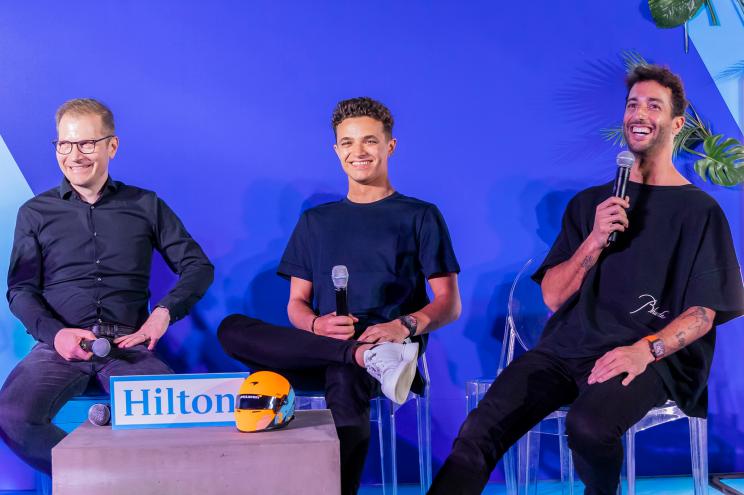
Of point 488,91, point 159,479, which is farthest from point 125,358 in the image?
point 488,91

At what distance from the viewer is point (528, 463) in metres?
3.41

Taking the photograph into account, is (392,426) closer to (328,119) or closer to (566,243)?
(566,243)

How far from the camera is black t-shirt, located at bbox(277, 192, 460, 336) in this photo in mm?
3340

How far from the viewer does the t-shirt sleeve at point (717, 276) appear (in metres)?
2.85

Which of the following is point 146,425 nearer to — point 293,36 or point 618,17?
point 293,36

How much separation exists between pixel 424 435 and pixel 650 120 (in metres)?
1.40

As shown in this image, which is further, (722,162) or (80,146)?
(722,162)

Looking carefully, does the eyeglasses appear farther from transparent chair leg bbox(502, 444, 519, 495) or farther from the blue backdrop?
transparent chair leg bbox(502, 444, 519, 495)

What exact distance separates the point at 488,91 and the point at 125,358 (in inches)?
74.7

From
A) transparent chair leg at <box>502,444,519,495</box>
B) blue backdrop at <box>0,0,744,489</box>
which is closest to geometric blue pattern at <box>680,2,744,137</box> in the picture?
blue backdrop at <box>0,0,744,489</box>

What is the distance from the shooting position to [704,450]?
3.05m

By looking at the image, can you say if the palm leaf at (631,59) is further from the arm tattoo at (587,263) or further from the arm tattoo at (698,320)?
the arm tattoo at (698,320)

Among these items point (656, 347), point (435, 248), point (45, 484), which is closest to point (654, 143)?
point (656, 347)

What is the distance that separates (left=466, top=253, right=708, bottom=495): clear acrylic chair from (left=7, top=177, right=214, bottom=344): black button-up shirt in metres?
1.21
